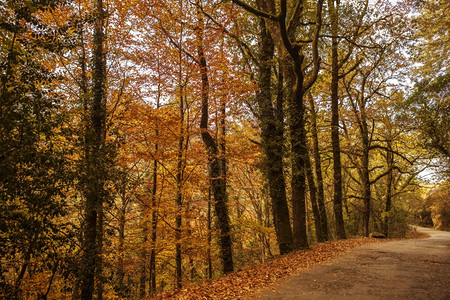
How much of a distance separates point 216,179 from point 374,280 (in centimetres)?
719

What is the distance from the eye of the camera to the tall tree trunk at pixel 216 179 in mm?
→ 10938

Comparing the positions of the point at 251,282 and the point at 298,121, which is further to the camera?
the point at 298,121

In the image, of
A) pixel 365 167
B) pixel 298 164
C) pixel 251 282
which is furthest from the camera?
pixel 365 167

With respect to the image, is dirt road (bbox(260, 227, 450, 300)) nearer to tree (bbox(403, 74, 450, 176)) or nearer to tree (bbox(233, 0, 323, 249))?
tree (bbox(233, 0, 323, 249))

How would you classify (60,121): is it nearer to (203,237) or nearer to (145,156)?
(145,156)

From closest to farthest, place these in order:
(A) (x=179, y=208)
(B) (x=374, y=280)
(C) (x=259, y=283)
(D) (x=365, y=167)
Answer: (B) (x=374, y=280)
(C) (x=259, y=283)
(A) (x=179, y=208)
(D) (x=365, y=167)

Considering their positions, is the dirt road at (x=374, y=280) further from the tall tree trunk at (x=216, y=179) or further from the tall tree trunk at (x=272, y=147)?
the tall tree trunk at (x=216, y=179)

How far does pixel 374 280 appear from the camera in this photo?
17.9ft

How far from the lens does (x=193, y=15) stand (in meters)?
12.0

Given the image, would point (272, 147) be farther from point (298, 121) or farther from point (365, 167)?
point (365, 167)

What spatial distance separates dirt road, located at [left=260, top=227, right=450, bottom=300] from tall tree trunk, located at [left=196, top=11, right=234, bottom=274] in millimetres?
4788

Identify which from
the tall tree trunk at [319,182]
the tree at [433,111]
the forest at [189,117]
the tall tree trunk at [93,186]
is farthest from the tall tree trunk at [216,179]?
the tree at [433,111]

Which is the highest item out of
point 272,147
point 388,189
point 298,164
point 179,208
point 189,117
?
point 189,117

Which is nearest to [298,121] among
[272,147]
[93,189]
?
[272,147]
